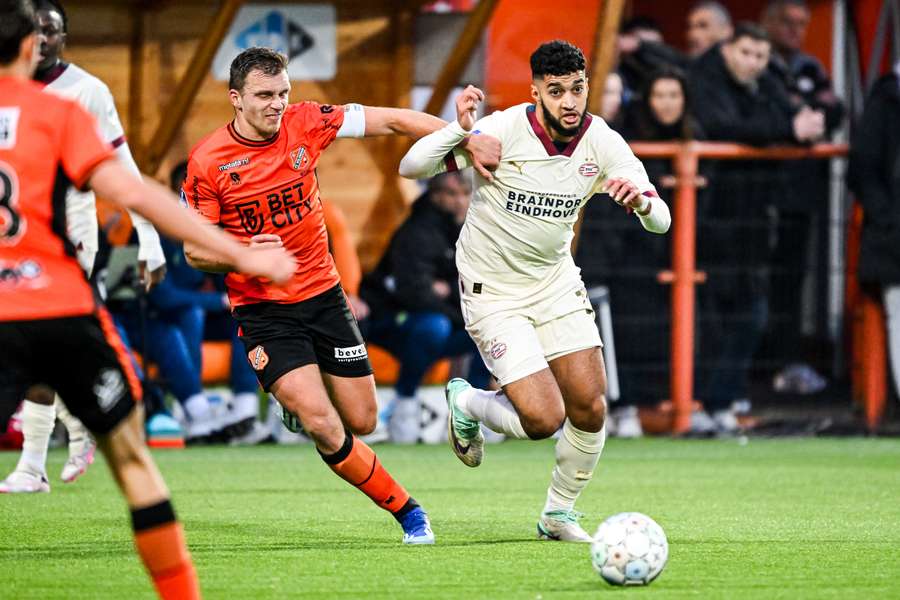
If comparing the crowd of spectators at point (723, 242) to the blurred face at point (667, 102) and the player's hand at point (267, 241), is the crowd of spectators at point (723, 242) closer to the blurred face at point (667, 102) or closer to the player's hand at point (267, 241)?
the blurred face at point (667, 102)

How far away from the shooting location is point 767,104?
42.2 ft

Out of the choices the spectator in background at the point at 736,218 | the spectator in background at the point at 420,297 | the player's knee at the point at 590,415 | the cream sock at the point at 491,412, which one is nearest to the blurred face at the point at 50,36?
Answer: the cream sock at the point at 491,412

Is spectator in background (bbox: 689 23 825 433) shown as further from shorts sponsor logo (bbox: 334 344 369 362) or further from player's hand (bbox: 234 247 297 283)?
player's hand (bbox: 234 247 297 283)

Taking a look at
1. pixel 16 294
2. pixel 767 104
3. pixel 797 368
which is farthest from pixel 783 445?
pixel 16 294

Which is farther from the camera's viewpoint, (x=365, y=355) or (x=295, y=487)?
(x=295, y=487)

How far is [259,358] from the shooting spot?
6988 mm

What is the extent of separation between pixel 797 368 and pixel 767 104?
206 centimetres

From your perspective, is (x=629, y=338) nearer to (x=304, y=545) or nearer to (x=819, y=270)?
(x=819, y=270)

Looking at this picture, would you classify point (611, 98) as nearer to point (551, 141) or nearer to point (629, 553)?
point (551, 141)

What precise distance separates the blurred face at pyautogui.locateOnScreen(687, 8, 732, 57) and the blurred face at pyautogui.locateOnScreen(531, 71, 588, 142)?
6.52 m

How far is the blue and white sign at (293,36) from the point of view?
13.4m

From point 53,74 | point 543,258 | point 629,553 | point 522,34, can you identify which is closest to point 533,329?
point 543,258

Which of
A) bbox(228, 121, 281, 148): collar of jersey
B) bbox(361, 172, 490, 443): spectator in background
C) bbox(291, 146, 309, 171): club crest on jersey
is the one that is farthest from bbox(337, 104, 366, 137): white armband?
bbox(361, 172, 490, 443): spectator in background

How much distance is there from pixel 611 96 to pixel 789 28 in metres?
2.60
